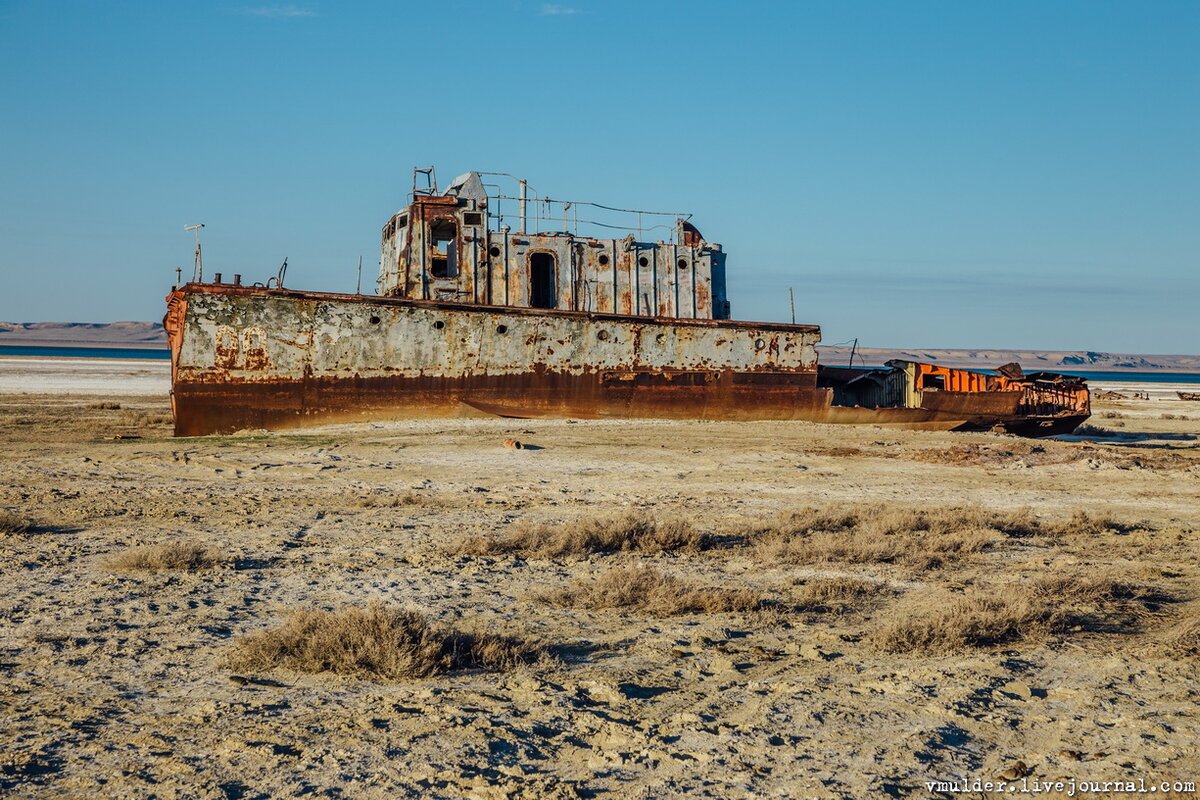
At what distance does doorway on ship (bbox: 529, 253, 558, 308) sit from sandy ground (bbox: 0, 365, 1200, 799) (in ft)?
29.0

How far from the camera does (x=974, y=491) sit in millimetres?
10898

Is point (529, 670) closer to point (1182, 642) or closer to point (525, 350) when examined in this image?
point (1182, 642)

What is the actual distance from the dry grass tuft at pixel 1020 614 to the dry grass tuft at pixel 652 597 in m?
0.94

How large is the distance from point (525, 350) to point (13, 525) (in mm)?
10577

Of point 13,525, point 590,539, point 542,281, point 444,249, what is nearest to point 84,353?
point 444,249

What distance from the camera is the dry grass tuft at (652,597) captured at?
575 centimetres

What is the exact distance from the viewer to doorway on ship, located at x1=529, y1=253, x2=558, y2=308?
1884cm

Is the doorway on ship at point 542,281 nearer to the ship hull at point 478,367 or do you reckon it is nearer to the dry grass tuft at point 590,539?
the ship hull at point 478,367

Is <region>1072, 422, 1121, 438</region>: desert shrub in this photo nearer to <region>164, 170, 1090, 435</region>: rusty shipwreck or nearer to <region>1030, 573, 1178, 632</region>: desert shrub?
<region>164, 170, 1090, 435</region>: rusty shipwreck

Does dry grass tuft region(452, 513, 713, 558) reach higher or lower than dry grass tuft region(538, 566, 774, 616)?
higher

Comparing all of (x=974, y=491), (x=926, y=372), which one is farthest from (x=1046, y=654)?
(x=926, y=372)

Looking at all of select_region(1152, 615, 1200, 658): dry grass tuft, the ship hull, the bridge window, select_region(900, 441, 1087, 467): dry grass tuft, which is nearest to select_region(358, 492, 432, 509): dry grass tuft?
select_region(1152, 615, 1200, 658): dry grass tuft

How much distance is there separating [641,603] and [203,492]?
560 centimetres

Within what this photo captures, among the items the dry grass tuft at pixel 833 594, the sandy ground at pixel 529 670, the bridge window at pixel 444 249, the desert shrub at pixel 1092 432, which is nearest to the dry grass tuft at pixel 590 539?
the sandy ground at pixel 529 670
